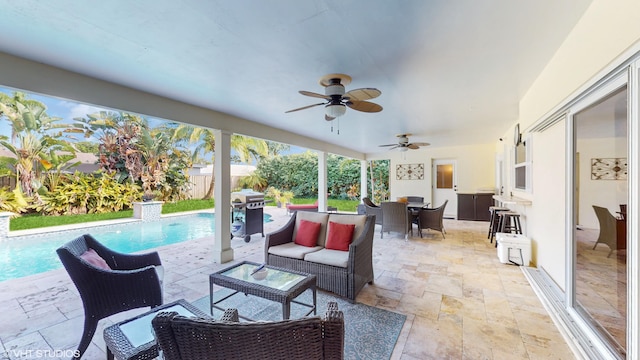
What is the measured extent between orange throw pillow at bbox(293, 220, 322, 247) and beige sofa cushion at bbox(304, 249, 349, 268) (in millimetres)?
269

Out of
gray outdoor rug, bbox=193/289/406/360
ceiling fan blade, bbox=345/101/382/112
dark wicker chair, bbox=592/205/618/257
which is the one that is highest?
ceiling fan blade, bbox=345/101/382/112

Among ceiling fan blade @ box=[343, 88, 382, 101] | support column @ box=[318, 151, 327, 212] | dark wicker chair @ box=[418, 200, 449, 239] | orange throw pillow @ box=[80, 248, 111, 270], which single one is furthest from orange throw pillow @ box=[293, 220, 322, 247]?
support column @ box=[318, 151, 327, 212]

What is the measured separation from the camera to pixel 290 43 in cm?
217

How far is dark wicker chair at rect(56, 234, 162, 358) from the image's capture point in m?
1.89

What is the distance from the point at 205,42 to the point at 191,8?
44 cm

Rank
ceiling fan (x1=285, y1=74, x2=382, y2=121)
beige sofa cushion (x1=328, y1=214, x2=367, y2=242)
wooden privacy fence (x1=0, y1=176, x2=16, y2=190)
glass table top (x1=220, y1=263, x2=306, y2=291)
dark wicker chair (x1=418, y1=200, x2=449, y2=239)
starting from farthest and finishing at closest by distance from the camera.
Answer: wooden privacy fence (x1=0, y1=176, x2=16, y2=190), dark wicker chair (x1=418, y1=200, x2=449, y2=239), beige sofa cushion (x1=328, y1=214, x2=367, y2=242), ceiling fan (x1=285, y1=74, x2=382, y2=121), glass table top (x1=220, y1=263, x2=306, y2=291)

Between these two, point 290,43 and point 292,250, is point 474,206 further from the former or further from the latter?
point 290,43

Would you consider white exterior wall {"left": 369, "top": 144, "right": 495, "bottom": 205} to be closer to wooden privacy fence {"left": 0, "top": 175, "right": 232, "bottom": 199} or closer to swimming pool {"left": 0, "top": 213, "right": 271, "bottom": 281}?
swimming pool {"left": 0, "top": 213, "right": 271, "bottom": 281}

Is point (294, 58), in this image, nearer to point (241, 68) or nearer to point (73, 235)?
point (241, 68)

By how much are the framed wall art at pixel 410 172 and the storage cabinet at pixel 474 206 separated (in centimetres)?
162

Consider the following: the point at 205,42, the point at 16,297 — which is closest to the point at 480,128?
the point at 205,42

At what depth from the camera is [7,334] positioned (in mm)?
2191

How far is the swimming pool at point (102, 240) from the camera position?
4522 millimetres

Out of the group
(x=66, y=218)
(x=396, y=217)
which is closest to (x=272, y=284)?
(x=396, y=217)
